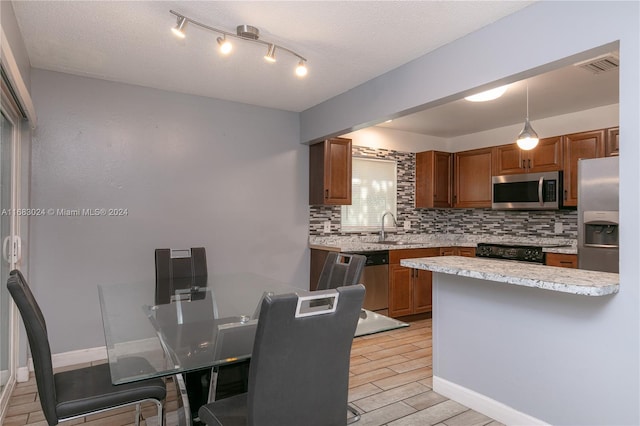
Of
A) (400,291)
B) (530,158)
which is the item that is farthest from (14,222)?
(530,158)

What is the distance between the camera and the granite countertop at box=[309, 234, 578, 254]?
164 inches

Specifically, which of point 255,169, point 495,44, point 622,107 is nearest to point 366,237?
point 255,169

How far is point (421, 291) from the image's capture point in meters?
4.67

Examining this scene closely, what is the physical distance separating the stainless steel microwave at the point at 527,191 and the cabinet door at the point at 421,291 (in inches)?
49.7

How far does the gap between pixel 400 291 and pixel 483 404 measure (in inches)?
83.7

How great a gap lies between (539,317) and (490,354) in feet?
1.40

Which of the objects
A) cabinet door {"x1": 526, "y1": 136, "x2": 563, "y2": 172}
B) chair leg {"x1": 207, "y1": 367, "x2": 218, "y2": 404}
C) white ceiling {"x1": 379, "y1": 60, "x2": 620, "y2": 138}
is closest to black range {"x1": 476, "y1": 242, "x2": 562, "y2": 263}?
cabinet door {"x1": 526, "y1": 136, "x2": 563, "y2": 172}

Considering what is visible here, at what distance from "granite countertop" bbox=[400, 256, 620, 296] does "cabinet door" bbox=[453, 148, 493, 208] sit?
2762 mm

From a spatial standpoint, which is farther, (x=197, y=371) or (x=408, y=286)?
(x=408, y=286)

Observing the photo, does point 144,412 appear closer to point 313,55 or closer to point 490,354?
point 490,354

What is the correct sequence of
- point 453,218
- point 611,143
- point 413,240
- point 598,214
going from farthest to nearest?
point 453,218 < point 413,240 < point 611,143 < point 598,214

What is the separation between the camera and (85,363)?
3.28m

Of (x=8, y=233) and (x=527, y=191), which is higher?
(x=527, y=191)

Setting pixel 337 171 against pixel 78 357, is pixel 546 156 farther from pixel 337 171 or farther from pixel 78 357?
pixel 78 357
